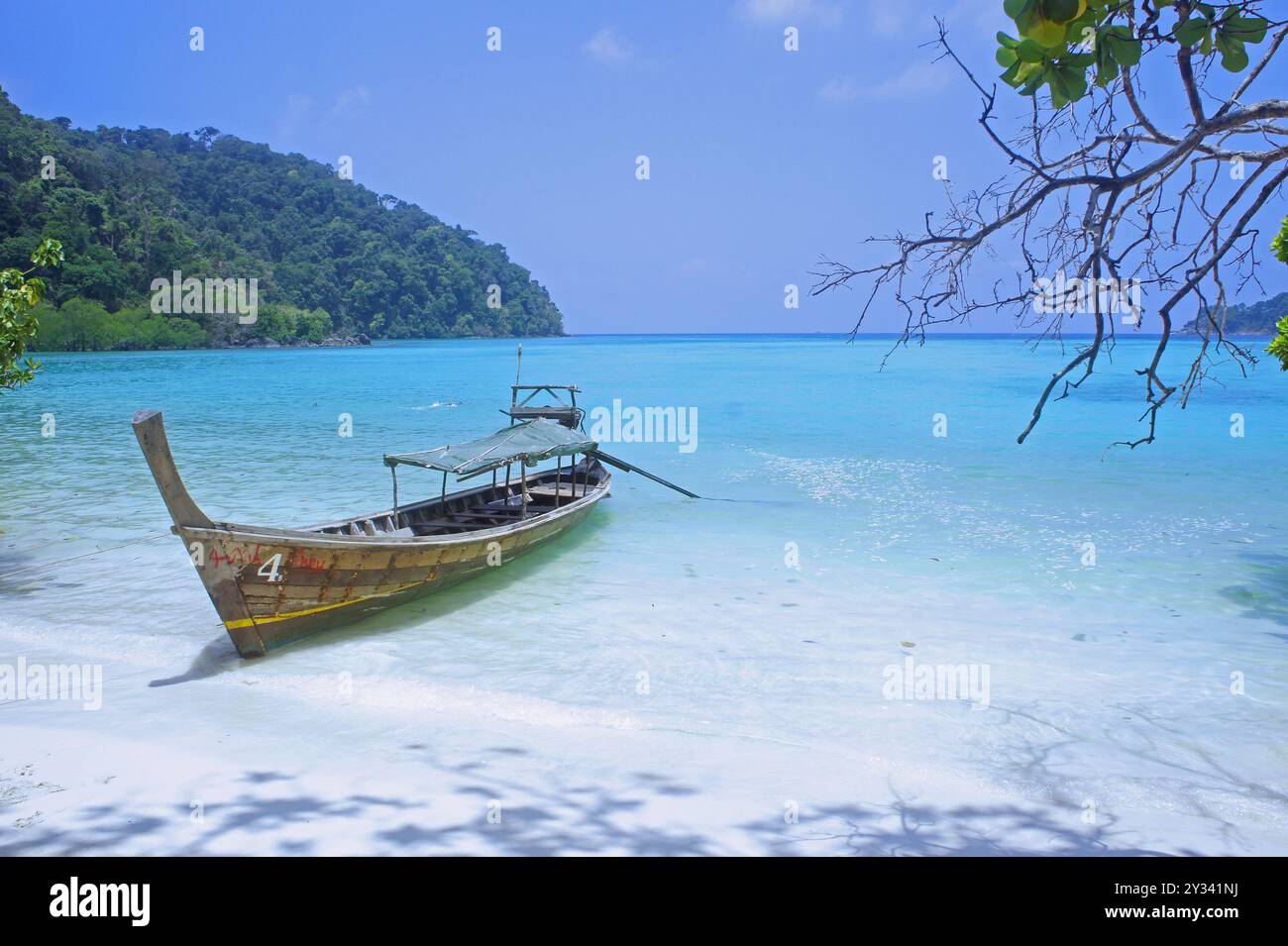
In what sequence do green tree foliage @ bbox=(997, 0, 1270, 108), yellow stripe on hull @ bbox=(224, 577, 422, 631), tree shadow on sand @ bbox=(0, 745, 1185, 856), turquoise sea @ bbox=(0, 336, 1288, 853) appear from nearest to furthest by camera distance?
green tree foliage @ bbox=(997, 0, 1270, 108) → tree shadow on sand @ bbox=(0, 745, 1185, 856) → turquoise sea @ bbox=(0, 336, 1288, 853) → yellow stripe on hull @ bbox=(224, 577, 422, 631)

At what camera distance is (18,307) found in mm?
7691

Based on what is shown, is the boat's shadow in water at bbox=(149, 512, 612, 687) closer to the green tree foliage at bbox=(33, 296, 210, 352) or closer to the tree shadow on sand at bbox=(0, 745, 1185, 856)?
the tree shadow on sand at bbox=(0, 745, 1185, 856)

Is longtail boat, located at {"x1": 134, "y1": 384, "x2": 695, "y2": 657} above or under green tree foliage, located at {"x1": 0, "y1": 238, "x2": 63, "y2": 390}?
under

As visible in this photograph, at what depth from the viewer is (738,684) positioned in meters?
6.32

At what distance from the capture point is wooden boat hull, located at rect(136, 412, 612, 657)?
225 inches

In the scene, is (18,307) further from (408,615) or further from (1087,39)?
(1087,39)

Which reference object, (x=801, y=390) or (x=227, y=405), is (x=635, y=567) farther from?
(x=801, y=390)

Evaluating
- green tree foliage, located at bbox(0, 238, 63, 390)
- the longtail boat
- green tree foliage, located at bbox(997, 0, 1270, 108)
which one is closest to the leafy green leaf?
green tree foliage, located at bbox(997, 0, 1270, 108)

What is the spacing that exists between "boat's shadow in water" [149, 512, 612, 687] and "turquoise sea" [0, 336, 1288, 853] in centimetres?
4

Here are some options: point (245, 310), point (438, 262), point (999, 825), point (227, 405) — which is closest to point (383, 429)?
point (227, 405)

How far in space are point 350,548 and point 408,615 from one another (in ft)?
3.95

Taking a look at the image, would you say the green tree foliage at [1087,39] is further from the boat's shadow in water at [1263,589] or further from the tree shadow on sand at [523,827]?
the boat's shadow in water at [1263,589]

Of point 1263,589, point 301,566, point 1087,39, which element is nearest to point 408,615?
point 301,566
